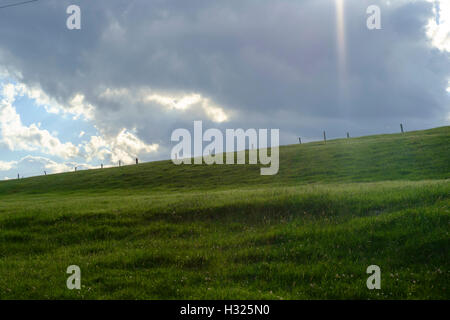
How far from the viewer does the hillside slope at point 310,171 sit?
1574 inches

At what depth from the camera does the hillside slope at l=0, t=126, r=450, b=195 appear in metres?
40.0

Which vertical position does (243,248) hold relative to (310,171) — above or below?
below

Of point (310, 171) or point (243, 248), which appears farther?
point (310, 171)

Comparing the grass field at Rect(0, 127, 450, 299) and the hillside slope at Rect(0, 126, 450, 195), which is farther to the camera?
the hillside slope at Rect(0, 126, 450, 195)

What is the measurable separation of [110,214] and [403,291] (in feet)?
50.9

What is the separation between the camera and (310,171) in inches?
1857

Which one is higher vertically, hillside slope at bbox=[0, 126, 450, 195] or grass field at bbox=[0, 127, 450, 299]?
hillside slope at bbox=[0, 126, 450, 195]

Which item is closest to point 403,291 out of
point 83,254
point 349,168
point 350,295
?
point 350,295

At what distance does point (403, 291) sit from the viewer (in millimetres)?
9328

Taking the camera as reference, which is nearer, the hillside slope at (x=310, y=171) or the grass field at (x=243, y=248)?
the grass field at (x=243, y=248)

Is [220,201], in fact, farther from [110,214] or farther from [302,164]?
[302,164]

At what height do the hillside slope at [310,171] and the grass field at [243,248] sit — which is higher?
the hillside slope at [310,171]
